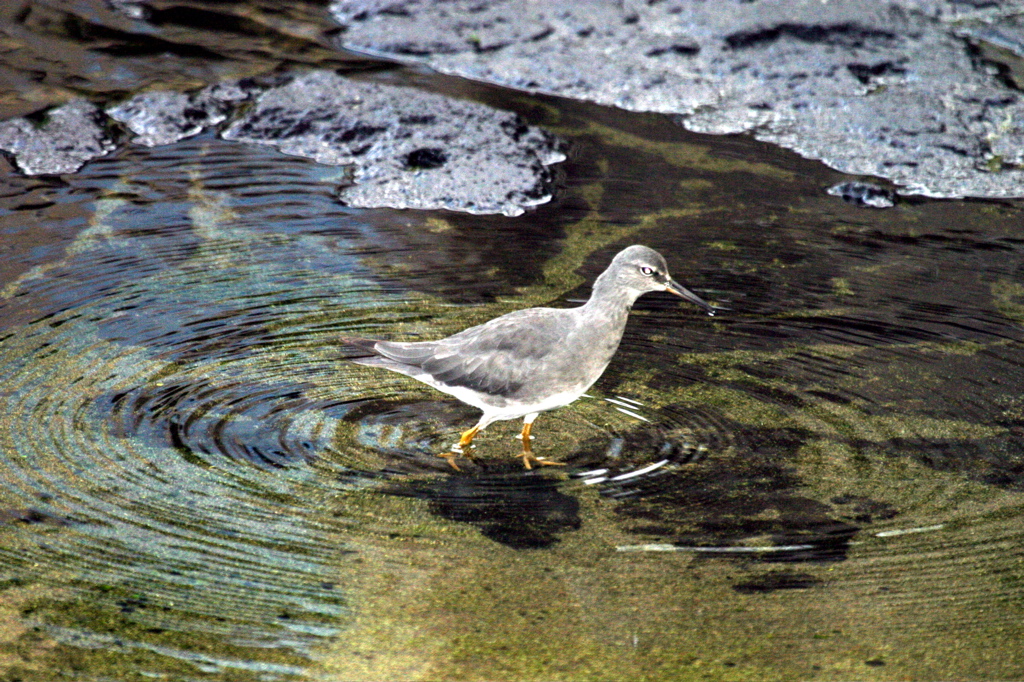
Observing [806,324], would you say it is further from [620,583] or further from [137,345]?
[137,345]

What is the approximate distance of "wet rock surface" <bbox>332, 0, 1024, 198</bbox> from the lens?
9062 millimetres

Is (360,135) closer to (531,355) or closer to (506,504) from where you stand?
(531,355)

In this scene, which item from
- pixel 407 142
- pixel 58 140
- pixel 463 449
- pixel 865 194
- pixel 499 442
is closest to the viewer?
pixel 463 449

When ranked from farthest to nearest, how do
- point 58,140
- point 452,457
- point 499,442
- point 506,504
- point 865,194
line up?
point 58,140, point 865,194, point 499,442, point 452,457, point 506,504

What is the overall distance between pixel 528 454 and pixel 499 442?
0.33 metres

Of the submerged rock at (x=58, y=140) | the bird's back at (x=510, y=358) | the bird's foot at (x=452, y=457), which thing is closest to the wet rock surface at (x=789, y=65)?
the submerged rock at (x=58, y=140)

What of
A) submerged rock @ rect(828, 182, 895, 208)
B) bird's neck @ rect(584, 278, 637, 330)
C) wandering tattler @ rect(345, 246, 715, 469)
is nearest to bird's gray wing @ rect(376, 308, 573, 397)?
wandering tattler @ rect(345, 246, 715, 469)

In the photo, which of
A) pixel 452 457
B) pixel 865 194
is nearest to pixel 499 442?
pixel 452 457

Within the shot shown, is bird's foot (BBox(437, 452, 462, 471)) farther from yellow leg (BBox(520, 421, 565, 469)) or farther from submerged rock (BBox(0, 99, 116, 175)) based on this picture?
submerged rock (BBox(0, 99, 116, 175))

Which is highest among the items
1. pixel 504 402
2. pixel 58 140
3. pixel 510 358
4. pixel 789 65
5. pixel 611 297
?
pixel 789 65

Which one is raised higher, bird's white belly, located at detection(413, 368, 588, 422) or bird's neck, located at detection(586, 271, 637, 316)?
bird's neck, located at detection(586, 271, 637, 316)

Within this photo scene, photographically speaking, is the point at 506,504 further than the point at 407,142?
No

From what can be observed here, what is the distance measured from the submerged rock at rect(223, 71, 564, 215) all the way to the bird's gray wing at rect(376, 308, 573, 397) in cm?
243

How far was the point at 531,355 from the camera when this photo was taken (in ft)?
18.9
